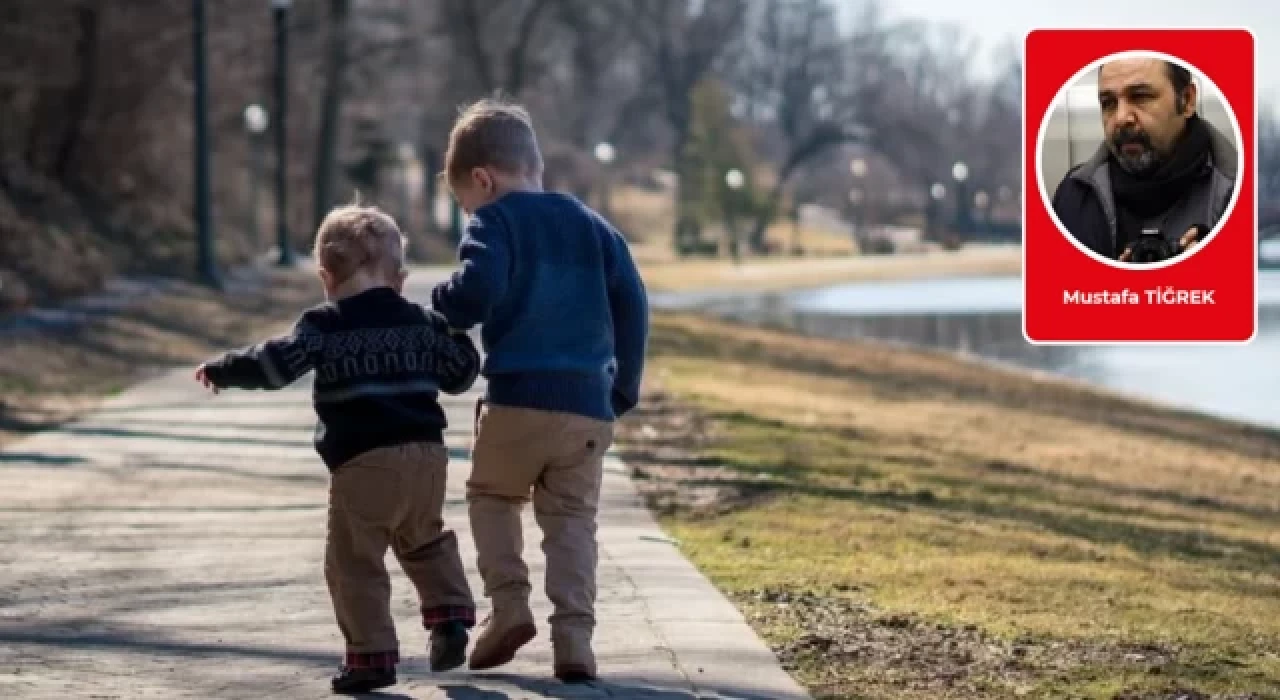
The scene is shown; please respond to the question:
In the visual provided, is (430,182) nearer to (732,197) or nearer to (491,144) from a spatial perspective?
(732,197)

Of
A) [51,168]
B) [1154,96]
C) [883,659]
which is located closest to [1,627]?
[883,659]

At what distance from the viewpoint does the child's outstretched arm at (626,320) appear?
256 inches

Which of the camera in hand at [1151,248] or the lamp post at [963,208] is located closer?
the camera in hand at [1151,248]

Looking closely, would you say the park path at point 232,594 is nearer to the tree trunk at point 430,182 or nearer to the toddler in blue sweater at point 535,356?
the toddler in blue sweater at point 535,356

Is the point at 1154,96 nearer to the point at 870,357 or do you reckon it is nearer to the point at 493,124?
the point at 493,124

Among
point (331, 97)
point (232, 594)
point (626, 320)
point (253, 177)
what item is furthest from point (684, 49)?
point (626, 320)

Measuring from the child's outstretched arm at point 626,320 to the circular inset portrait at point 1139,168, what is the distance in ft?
5.05

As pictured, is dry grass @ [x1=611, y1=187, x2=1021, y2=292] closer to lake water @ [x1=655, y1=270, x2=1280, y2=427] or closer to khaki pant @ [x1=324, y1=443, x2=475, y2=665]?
lake water @ [x1=655, y1=270, x2=1280, y2=427]

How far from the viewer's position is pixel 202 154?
3127cm

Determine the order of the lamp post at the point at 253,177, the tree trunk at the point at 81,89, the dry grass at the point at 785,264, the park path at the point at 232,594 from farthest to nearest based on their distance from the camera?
1. the lamp post at the point at 253,177
2. the dry grass at the point at 785,264
3. the tree trunk at the point at 81,89
4. the park path at the point at 232,594

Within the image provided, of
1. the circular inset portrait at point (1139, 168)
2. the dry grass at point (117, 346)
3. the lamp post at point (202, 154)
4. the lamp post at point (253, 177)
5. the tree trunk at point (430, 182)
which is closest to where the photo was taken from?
the circular inset portrait at point (1139, 168)

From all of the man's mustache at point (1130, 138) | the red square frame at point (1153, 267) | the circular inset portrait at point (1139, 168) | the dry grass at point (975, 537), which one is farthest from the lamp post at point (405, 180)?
the man's mustache at point (1130, 138)

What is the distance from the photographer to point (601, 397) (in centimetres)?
653

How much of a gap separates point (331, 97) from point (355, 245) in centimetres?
4747
